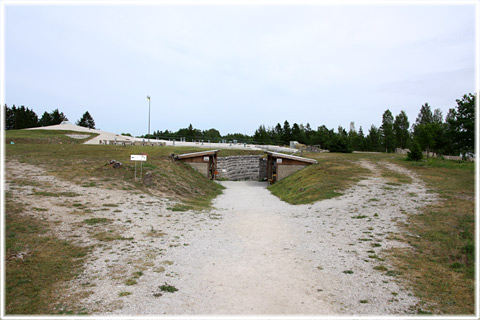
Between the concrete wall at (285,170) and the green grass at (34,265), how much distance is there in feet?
79.5

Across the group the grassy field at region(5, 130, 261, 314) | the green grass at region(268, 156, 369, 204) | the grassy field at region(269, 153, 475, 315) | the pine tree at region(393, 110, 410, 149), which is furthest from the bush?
the pine tree at region(393, 110, 410, 149)

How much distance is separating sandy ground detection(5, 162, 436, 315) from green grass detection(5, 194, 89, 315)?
33cm

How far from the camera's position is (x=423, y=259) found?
750 cm

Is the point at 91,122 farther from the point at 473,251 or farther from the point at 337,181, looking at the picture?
the point at 473,251

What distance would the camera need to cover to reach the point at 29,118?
79.5 metres

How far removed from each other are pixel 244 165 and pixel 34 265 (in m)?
34.0

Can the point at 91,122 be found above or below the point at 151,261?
above

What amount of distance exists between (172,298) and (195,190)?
15.3 m

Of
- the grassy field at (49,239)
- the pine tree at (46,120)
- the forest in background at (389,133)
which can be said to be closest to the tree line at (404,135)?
the forest in background at (389,133)

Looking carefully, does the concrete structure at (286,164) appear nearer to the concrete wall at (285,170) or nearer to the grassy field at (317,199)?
the concrete wall at (285,170)

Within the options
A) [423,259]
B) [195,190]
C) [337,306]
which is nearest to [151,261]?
[337,306]

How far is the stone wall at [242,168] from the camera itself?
1404 inches

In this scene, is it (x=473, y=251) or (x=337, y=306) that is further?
(x=473, y=251)

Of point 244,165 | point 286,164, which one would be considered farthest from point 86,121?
point 286,164
